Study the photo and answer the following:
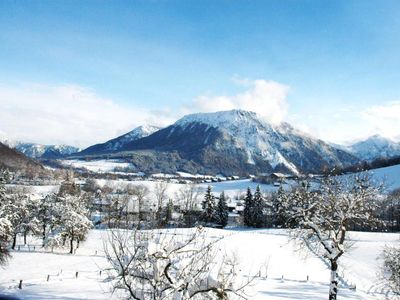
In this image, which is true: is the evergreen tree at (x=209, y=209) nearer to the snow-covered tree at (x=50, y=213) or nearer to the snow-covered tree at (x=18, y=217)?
the snow-covered tree at (x=50, y=213)

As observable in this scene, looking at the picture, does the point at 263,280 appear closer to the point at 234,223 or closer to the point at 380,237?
the point at 380,237

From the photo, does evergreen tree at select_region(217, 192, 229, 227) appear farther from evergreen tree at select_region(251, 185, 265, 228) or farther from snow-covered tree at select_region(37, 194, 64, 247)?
snow-covered tree at select_region(37, 194, 64, 247)

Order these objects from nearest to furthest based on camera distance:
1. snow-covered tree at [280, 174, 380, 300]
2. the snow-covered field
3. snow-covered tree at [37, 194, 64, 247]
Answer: snow-covered tree at [280, 174, 380, 300] < the snow-covered field < snow-covered tree at [37, 194, 64, 247]

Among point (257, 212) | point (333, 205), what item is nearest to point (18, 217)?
point (333, 205)

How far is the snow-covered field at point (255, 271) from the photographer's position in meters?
35.5

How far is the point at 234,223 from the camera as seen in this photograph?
439 ft

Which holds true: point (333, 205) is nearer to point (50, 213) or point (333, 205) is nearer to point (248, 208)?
point (50, 213)

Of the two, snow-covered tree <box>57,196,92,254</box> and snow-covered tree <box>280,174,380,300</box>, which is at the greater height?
snow-covered tree <box>280,174,380,300</box>

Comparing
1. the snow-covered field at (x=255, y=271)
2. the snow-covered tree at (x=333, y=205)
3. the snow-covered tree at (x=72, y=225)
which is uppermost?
the snow-covered tree at (x=333, y=205)

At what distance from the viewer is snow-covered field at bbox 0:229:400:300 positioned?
35.5 meters

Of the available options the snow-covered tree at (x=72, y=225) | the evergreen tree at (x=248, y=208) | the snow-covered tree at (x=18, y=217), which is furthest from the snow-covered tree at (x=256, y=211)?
the snow-covered tree at (x=18, y=217)

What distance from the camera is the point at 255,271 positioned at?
54188 millimetres

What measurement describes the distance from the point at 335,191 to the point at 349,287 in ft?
69.3

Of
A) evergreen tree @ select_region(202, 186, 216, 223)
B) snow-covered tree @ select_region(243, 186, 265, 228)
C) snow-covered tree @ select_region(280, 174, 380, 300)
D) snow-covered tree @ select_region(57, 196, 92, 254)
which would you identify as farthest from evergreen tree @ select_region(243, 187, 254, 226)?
snow-covered tree @ select_region(280, 174, 380, 300)
